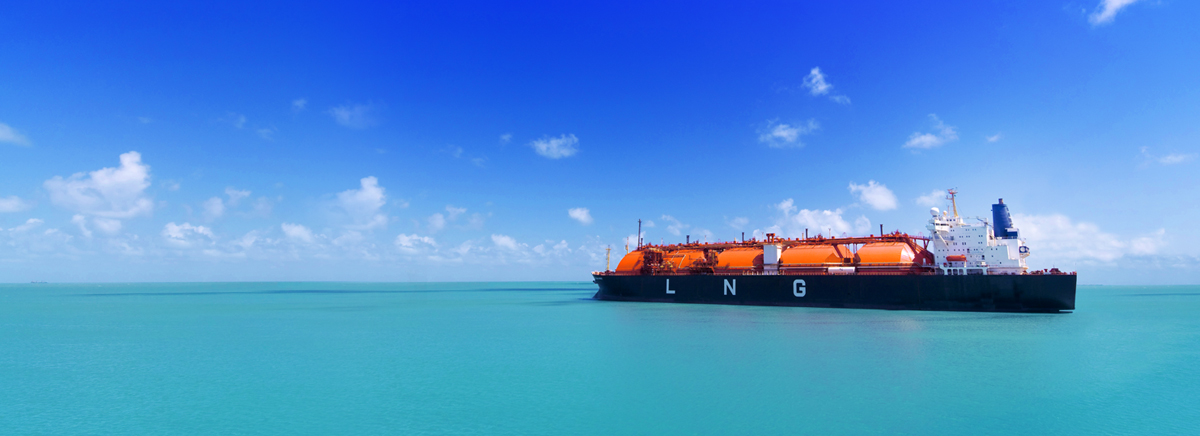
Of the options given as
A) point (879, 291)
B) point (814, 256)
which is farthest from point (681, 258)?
point (879, 291)

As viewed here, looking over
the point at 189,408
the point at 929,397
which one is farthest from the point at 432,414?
the point at 929,397

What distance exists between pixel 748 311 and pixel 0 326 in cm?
5388

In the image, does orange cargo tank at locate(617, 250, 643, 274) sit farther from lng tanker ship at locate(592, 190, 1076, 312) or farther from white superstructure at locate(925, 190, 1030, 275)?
white superstructure at locate(925, 190, 1030, 275)

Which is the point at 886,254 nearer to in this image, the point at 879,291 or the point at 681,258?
the point at 879,291

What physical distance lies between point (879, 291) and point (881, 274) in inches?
49.9

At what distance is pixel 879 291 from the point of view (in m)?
40.8

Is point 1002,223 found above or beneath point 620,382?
above

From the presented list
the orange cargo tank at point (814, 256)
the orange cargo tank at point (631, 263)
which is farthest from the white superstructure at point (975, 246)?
the orange cargo tank at point (631, 263)

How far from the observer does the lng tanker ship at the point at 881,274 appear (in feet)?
120

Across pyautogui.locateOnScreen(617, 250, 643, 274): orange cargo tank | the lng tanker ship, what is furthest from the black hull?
pyautogui.locateOnScreen(617, 250, 643, 274): orange cargo tank

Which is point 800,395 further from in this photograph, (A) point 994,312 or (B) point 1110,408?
(A) point 994,312

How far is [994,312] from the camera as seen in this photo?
122 feet

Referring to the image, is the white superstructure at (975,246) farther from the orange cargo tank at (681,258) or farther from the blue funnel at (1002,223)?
the orange cargo tank at (681,258)

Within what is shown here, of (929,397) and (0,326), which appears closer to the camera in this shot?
(929,397)
